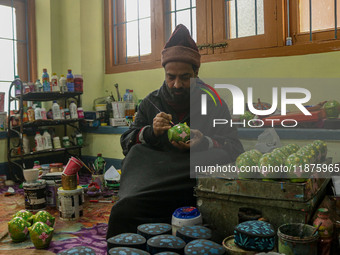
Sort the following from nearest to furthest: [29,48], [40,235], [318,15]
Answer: [40,235]
[318,15]
[29,48]

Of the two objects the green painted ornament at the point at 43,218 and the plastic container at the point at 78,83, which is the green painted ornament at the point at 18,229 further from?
the plastic container at the point at 78,83

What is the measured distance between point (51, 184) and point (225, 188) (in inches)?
63.2

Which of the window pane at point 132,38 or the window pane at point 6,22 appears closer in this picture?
the window pane at point 6,22

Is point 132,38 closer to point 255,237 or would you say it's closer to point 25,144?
point 25,144

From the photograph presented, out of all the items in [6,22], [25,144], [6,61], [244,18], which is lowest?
[25,144]

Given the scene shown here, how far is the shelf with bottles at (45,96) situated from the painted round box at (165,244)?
2850 millimetres

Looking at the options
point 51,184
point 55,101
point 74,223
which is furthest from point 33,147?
point 74,223

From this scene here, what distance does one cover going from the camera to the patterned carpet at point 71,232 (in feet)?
6.06

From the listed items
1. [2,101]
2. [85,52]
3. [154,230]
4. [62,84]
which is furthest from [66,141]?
[154,230]

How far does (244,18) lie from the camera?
130 inches

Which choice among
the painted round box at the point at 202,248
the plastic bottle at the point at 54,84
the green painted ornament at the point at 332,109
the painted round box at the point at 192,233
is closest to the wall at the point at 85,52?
the plastic bottle at the point at 54,84

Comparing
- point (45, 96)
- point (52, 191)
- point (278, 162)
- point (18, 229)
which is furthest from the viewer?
point (45, 96)

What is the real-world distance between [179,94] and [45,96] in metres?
2.35

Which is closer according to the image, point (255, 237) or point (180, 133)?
point (255, 237)
